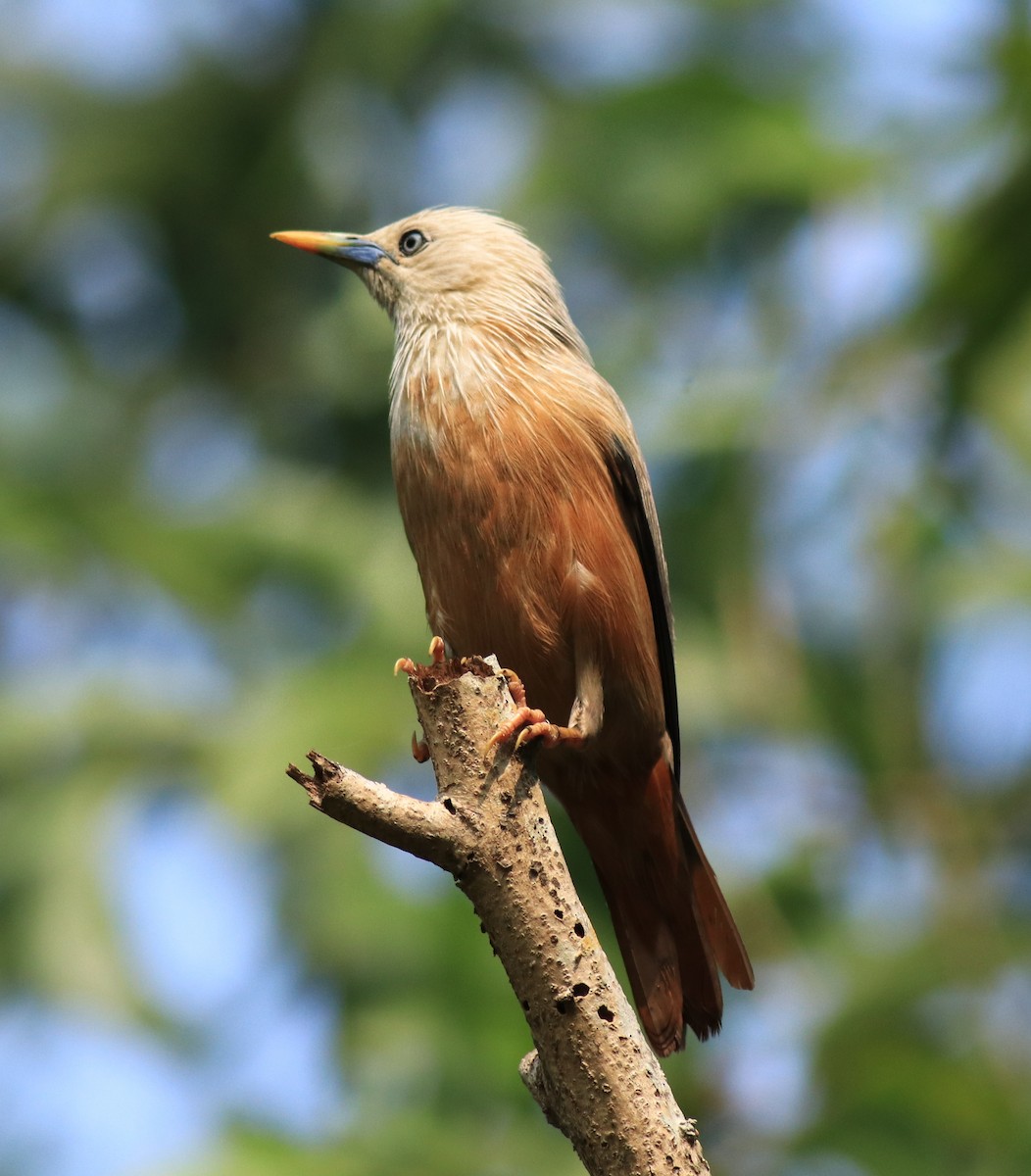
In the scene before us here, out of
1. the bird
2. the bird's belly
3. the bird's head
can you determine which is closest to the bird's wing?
the bird

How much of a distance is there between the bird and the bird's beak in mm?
705

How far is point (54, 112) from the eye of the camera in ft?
33.5

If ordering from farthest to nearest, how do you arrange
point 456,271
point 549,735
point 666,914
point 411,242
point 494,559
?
point 411,242, point 456,271, point 666,914, point 494,559, point 549,735

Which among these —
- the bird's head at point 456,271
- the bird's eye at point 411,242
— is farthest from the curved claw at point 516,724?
the bird's eye at point 411,242

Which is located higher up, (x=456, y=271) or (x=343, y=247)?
(x=343, y=247)

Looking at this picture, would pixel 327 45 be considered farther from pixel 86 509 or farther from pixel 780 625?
pixel 780 625

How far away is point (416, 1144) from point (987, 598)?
355 centimetres

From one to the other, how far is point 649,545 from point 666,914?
113 centimetres

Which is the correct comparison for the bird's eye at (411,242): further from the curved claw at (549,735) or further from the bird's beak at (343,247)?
the curved claw at (549,735)

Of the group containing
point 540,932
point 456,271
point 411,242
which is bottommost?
point 540,932

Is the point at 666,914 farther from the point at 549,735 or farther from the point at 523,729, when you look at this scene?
the point at 523,729

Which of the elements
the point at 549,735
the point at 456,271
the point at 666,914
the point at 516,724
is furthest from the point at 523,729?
the point at 456,271

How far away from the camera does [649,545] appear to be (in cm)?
499

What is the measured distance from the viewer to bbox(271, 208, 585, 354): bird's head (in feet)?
17.3
